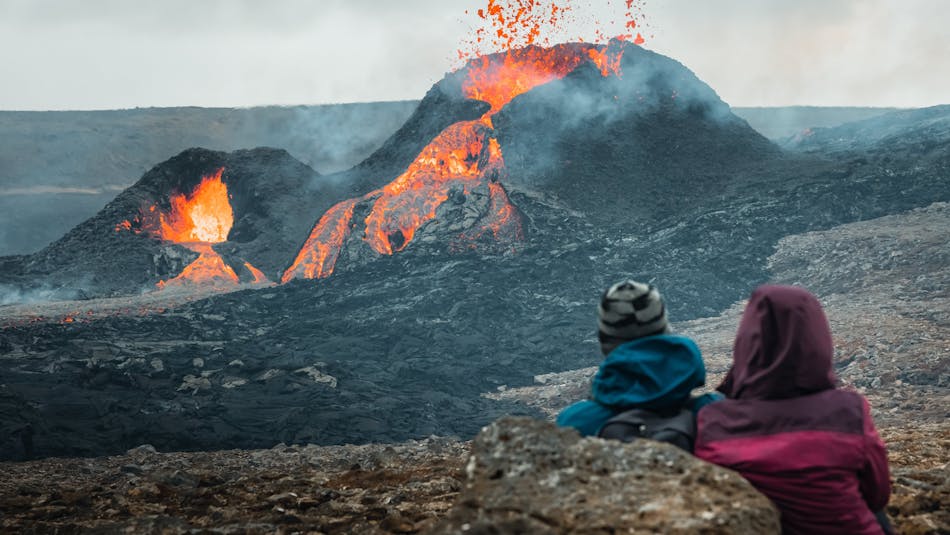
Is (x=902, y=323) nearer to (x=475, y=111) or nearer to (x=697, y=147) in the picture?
(x=697, y=147)

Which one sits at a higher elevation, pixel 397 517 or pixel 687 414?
pixel 687 414

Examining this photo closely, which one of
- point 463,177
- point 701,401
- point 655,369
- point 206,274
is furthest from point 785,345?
point 206,274

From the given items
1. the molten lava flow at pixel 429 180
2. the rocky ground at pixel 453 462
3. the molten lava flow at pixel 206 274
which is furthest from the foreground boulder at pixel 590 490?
the molten lava flow at pixel 206 274

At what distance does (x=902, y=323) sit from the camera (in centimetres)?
1478

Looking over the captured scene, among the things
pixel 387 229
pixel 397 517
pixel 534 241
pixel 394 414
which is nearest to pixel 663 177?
pixel 534 241

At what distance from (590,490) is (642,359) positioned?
513mm

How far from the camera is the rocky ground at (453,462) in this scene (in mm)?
5059

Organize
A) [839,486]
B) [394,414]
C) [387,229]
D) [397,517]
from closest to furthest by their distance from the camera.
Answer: [839,486] < [397,517] < [394,414] < [387,229]

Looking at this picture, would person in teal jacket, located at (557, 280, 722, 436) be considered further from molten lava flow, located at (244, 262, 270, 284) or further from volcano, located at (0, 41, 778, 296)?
molten lava flow, located at (244, 262, 270, 284)

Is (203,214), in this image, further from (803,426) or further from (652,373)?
(803,426)

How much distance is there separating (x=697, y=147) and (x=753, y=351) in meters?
27.7

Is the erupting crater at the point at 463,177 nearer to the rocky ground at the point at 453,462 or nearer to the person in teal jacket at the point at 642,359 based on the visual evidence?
the rocky ground at the point at 453,462

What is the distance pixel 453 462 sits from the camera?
8773 millimetres

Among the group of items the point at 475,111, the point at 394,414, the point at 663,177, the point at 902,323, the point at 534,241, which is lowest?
the point at 394,414
